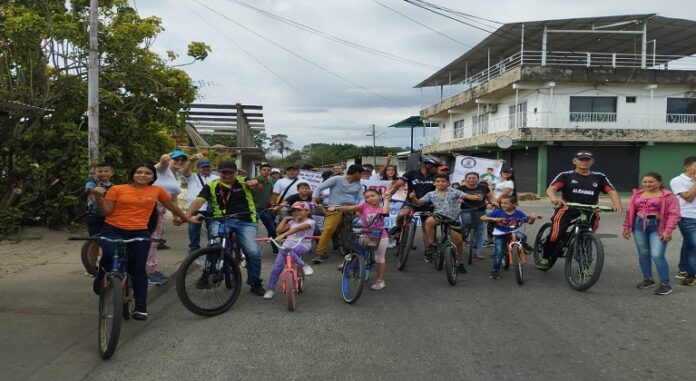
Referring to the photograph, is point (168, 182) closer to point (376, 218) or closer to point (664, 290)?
point (376, 218)

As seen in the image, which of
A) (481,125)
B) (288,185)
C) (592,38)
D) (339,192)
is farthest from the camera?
(481,125)

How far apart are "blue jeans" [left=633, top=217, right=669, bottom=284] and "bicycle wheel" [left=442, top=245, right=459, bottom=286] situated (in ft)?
7.81

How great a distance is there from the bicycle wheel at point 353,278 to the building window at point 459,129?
35.5 m

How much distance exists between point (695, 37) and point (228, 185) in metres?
35.0

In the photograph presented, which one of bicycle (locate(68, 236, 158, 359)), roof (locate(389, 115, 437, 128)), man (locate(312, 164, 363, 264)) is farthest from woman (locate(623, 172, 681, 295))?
roof (locate(389, 115, 437, 128))

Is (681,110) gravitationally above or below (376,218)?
above

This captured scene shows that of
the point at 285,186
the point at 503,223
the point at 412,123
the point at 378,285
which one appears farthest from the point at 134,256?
the point at 412,123

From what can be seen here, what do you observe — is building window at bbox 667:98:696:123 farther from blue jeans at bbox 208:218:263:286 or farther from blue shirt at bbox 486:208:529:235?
blue jeans at bbox 208:218:263:286

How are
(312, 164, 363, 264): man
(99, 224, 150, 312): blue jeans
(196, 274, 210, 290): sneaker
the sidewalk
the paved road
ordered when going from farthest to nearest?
(312, 164, 363, 264): man, (196, 274, 210, 290): sneaker, (99, 224, 150, 312): blue jeans, the sidewalk, the paved road

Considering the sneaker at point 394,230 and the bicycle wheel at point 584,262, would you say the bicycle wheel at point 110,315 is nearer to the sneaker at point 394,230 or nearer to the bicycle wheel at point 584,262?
the bicycle wheel at point 584,262

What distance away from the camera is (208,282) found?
19.2 feet

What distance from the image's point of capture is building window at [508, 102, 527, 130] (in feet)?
102

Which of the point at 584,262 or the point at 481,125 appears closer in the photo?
the point at 584,262

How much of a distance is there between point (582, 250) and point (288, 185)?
18.4 ft
